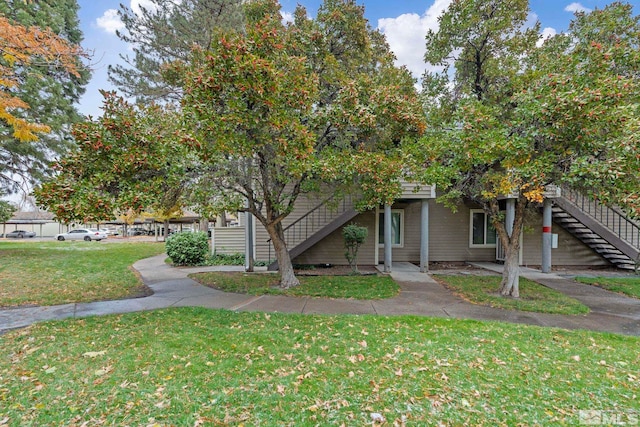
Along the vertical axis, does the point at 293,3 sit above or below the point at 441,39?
above

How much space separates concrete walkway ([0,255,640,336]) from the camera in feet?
17.2

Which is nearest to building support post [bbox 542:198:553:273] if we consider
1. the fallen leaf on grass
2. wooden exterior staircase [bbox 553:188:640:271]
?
wooden exterior staircase [bbox 553:188:640:271]

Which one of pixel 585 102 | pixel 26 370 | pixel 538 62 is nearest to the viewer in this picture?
pixel 26 370

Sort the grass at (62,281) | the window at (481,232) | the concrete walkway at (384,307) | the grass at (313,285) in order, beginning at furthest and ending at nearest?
the window at (481,232)
the grass at (313,285)
the grass at (62,281)
the concrete walkway at (384,307)

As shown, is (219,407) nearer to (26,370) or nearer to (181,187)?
(26,370)

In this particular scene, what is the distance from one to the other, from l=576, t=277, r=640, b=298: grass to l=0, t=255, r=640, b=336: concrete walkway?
12.5 inches

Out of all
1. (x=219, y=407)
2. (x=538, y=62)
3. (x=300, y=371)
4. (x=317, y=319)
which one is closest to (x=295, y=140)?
(x=317, y=319)

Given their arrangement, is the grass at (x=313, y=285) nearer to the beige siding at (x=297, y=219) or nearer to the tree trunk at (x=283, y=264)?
the tree trunk at (x=283, y=264)

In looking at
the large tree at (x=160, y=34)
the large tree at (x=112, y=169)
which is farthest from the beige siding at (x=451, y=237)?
the large tree at (x=160, y=34)

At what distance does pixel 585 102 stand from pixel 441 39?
3569 millimetres

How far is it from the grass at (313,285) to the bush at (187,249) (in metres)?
2.22

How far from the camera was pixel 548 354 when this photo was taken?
3.84 m

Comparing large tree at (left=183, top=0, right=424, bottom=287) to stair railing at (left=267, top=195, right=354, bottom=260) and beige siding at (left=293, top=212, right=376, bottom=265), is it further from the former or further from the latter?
beige siding at (left=293, top=212, right=376, bottom=265)

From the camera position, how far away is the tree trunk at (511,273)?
22.0ft
